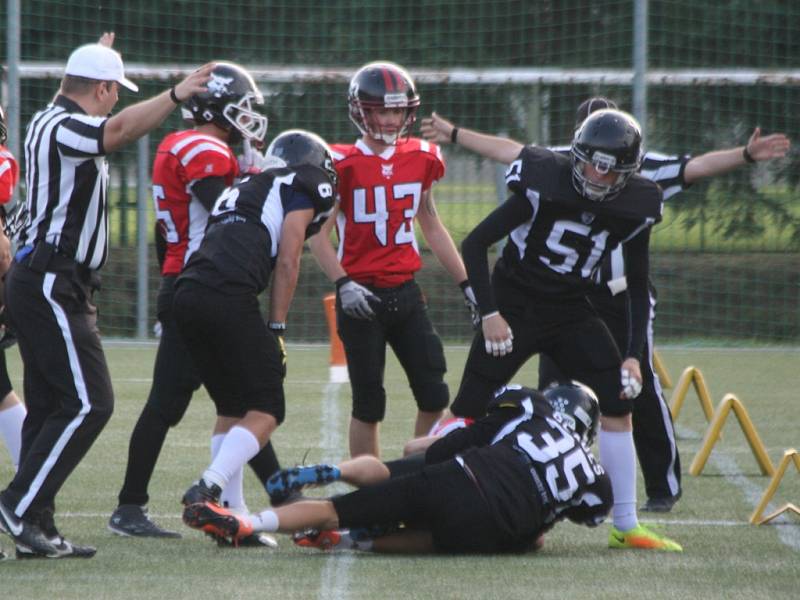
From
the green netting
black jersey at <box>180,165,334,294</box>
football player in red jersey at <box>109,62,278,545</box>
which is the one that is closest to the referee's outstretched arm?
black jersey at <box>180,165,334,294</box>

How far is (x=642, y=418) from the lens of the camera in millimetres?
6945

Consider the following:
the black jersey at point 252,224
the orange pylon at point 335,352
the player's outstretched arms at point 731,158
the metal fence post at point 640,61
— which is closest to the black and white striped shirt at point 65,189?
the black jersey at point 252,224

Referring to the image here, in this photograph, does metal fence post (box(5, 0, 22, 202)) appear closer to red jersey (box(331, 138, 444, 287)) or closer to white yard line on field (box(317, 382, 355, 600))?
white yard line on field (box(317, 382, 355, 600))

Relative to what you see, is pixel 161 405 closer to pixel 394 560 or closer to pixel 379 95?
pixel 394 560

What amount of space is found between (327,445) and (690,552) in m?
3.09

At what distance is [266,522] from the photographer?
534 cm

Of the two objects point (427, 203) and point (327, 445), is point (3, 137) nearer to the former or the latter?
point (427, 203)

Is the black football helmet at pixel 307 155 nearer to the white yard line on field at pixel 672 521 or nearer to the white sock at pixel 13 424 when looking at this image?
the white yard line on field at pixel 672 521

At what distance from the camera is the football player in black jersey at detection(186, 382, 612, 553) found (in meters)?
5.39

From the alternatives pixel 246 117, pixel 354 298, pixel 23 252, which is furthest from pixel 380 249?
pixel 23 252

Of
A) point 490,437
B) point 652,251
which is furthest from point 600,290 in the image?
point 652,251

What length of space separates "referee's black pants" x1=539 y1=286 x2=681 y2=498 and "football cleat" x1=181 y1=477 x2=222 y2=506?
1863mm

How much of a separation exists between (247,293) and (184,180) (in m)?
0.76

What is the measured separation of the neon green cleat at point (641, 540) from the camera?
18.7ft
